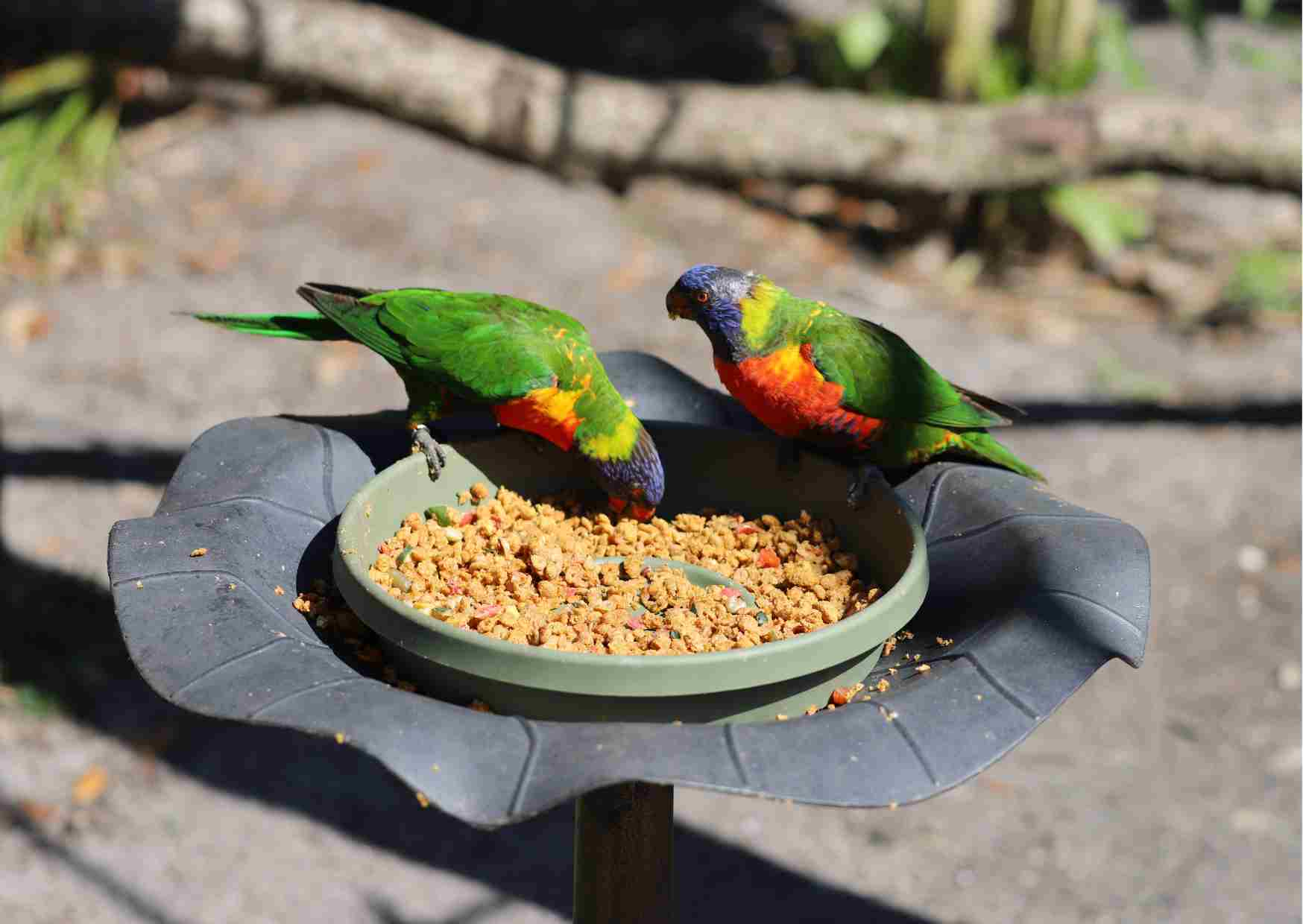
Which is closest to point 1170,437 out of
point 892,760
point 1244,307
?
point 1244,307

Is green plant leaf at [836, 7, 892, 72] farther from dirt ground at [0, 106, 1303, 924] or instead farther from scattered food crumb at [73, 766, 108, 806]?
scattered food crumb at [73, 766, 108, 806]

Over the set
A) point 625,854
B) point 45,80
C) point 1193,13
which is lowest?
point 45,80

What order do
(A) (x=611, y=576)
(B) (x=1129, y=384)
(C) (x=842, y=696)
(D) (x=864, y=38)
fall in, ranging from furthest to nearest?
(D) (x=864, y=38)
(B) (x=1129, y=384)
(A) (x=611, y=576)
(C) (x=842, y=696)

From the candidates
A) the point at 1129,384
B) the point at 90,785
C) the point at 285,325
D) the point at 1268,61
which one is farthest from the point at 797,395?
the point at 1268,61

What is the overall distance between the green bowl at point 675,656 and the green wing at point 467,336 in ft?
0.36

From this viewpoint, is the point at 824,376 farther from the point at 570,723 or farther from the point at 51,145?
the point at 51,145

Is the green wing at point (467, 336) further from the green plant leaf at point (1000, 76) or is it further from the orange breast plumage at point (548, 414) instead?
the green plant leaf at point (1000, 76)

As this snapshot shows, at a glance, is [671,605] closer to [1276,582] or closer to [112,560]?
[112,560]

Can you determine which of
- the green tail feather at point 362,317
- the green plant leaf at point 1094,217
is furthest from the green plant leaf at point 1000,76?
the green tail feather at point 362,317

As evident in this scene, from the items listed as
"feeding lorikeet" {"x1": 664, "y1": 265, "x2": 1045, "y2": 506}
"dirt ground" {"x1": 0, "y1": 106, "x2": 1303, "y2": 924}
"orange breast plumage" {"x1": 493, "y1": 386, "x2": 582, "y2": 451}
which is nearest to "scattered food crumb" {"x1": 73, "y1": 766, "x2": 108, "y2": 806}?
"dirt ground" {"x1": 0, "y1": 106, "x2": 1303, "y2": 924}

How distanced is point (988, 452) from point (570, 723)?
97 centimetres

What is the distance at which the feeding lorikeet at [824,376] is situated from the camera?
5.85ft

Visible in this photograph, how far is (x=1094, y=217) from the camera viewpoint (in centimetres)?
521

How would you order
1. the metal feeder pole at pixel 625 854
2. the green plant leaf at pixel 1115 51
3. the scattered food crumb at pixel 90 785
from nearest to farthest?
the metal feeder pole at pixel 625 854, the scattered food crumb at pixel 90 785, the green plant leaf at pixel 1115 51
